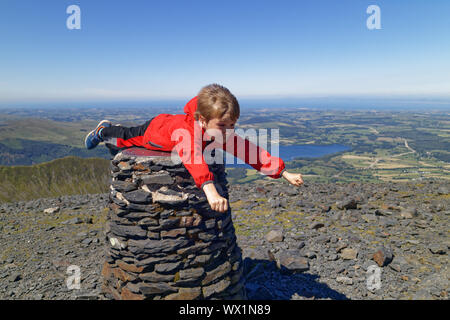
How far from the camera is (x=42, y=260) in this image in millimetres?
9289

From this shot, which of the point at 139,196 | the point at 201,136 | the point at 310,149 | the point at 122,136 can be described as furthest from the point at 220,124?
the point at 310,149

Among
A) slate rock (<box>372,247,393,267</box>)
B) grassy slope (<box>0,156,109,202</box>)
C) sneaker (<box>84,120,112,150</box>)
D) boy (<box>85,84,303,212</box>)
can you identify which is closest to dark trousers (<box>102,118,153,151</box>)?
boy (<box>85,84,303,212</box>)

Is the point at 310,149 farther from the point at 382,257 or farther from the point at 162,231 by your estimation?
the point at 162,231

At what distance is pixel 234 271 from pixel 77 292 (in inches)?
204

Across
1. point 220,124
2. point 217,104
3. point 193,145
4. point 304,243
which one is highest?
point 217,104

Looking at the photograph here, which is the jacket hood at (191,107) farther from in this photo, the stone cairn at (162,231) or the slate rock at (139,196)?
the slate rock at (139,196)

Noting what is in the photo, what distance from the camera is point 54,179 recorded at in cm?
2506

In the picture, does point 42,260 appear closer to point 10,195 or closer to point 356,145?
point 10,195

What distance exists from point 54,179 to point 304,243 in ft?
84.0

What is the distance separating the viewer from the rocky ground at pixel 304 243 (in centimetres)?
729

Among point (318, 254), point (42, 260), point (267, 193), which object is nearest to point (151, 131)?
point (318, 254)

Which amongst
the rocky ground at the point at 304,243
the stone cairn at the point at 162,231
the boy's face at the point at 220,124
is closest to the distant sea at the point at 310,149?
the rocky ground at the point at 304,243

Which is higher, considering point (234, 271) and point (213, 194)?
point (213, 194)

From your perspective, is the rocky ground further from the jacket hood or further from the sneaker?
the jacket hood
